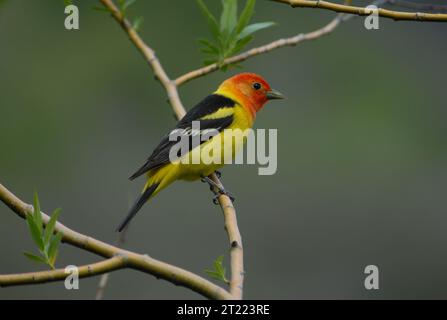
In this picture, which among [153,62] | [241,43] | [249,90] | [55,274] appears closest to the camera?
[55,274]

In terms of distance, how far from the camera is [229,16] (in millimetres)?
3158

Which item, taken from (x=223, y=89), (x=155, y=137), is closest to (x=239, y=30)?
(x=223, y=89)

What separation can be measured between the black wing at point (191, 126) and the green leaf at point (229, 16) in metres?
0.91

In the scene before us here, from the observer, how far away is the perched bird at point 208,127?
13.0 feet

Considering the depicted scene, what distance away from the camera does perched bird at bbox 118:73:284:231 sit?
395 cm

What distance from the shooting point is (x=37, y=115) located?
734 centimetres

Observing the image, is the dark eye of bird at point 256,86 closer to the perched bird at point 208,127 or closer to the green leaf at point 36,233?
the perched bird at point 208,127

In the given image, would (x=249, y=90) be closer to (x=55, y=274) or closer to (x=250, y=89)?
(x=250, y=89)

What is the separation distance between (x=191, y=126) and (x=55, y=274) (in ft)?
7.78

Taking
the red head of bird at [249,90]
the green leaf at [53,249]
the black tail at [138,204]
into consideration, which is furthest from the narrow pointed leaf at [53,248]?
the red head of bird at [249,90]

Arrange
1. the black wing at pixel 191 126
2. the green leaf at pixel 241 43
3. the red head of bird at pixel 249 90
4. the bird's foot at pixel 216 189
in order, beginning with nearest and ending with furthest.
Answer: the green leaf at pixel 241 43, the bird's foot at pixel 216 189, the black wing at pixel 191 126, the red head of bird at pixel 249 90

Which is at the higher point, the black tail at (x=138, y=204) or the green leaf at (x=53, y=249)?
the black tail at (x=138, y=204)

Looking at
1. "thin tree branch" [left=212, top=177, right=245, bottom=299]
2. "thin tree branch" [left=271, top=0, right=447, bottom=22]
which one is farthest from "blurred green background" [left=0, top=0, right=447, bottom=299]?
"thin tree branch" [left=271, top=0, right=447, bottom=22]

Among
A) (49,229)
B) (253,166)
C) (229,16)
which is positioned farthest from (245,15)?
(253,166)
